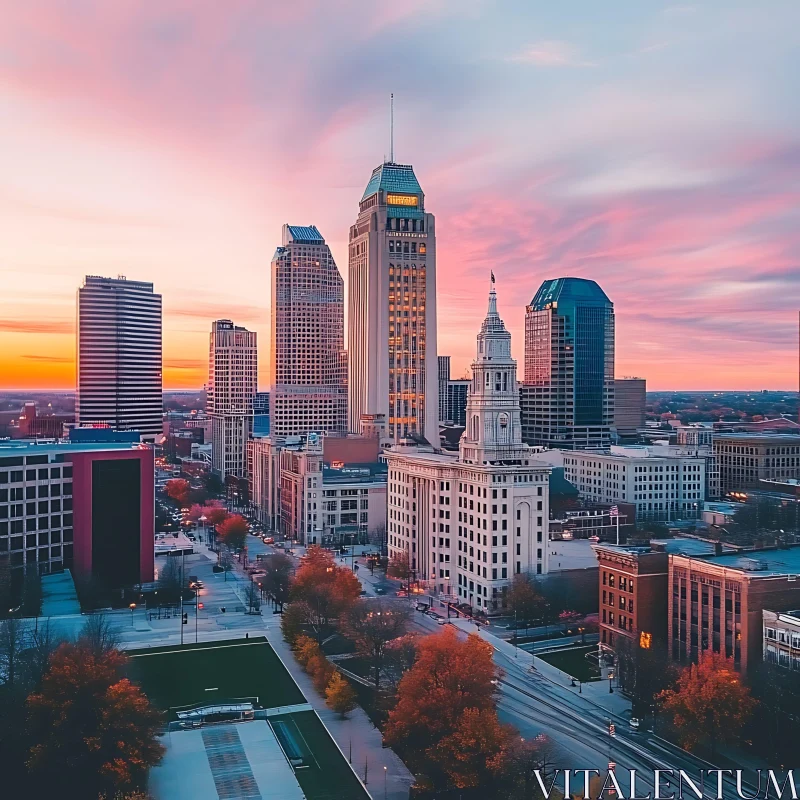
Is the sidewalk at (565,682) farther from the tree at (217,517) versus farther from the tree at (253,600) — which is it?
the tree at (217,517)

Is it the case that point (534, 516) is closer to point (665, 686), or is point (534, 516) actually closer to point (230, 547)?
point (665, 686)

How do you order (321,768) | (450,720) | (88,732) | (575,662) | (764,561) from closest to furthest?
(88,732) → (450,720) → (321,768) → (764,561) → (575,662)

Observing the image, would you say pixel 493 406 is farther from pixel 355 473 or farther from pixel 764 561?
pixel 355 473

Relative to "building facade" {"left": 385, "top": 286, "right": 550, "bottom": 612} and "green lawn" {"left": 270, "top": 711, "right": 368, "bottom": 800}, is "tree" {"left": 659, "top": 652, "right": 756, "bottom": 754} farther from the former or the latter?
"building facade" {"left": 385, "top": 286, "right": 550, "bottom": 612}

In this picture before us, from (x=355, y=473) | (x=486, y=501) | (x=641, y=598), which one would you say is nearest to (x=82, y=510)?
(x=486, y=501)

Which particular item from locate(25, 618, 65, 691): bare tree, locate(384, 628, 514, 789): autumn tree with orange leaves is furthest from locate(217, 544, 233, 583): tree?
locate(384, 628, 514, 789): autumn tree with orange leaves

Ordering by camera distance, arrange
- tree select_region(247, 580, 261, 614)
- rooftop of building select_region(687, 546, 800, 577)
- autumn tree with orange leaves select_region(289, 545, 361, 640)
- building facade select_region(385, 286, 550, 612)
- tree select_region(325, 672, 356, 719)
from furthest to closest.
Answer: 1. building facade select_region(385, 286, 550, 612)
2. tree select_region(247, 580, 261, 614)
3. autumn tree with orange leaves select_region(289, 545, 361, 640)
4. rooftop of building select_region(687, 546, 800, 577)
5. tree select_region(325, 672, 356, 719)
